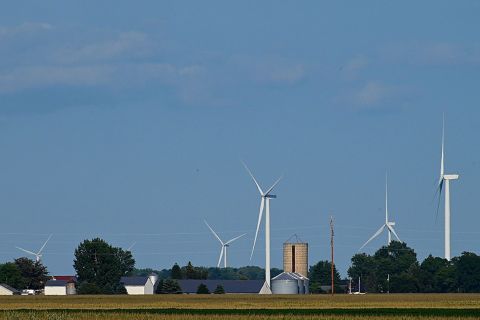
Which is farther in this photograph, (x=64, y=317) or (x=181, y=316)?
(x=181, y=316)

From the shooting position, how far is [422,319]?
3819 inches

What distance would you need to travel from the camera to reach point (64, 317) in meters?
93.0

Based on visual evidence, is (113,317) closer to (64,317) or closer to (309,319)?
(64,317)

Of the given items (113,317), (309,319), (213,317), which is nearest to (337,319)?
(309,319)

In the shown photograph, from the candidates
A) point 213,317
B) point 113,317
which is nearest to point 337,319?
point 213,317

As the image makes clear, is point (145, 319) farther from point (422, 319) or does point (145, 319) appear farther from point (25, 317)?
point (422, 319)

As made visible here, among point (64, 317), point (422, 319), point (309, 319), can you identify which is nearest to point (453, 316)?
point (422, 319)

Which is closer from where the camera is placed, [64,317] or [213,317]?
[64,317]

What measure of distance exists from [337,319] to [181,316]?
1558 cm

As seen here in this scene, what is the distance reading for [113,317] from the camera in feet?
326

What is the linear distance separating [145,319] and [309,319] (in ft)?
41.8

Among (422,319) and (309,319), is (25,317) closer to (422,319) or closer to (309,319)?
(309,319)

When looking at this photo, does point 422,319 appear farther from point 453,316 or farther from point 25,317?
point 25,317

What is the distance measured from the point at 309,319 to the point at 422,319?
903 cm
